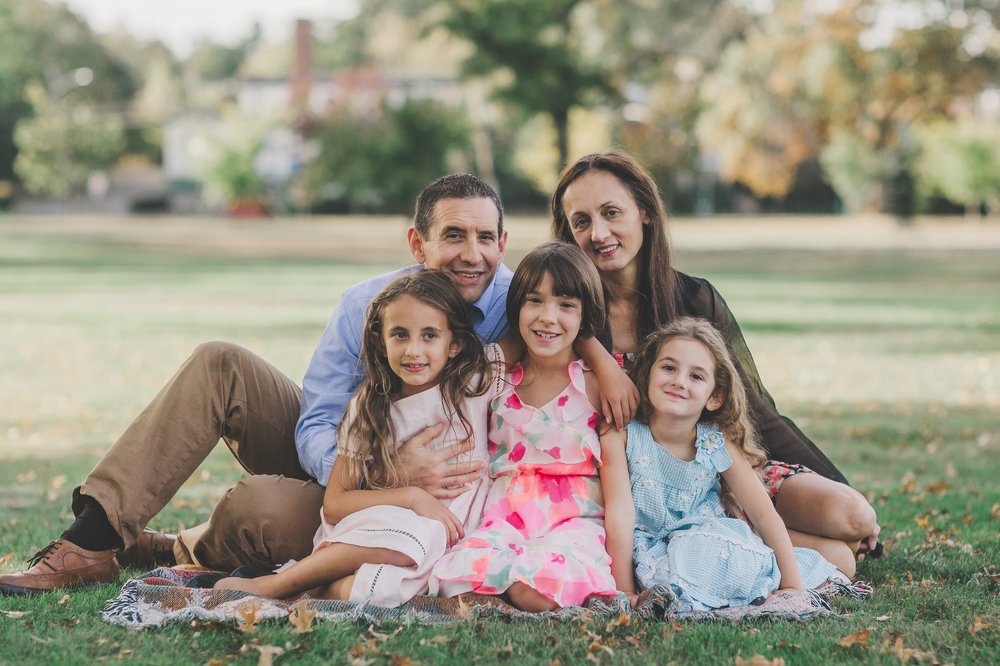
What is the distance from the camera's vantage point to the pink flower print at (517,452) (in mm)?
4289

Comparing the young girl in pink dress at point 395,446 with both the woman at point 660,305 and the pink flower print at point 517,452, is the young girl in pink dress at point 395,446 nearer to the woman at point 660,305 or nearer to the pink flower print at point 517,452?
the pink flower print at point 517,452

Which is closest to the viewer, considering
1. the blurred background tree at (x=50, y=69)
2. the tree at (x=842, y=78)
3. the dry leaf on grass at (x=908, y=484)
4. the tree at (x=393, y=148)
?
the dry leaf on grass at (x=908, y=484)

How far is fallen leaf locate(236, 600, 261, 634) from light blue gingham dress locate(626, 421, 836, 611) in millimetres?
1349

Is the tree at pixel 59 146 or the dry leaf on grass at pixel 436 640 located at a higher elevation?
the tree at pixel 59 146

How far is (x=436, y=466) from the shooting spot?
4238mm

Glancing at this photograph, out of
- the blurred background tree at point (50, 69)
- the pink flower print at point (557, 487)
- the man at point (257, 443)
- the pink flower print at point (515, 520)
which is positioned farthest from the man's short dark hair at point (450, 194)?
the blurred background tree at point (50, 69)

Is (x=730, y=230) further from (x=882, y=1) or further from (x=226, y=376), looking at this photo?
(x=226, y=376)

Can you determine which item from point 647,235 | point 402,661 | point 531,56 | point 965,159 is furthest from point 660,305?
point 965,159

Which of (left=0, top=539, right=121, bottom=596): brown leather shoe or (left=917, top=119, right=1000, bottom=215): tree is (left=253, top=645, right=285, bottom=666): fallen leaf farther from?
(left=917, top=119, right=1000, bottom=215): tree

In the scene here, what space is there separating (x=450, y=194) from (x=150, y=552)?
6.49ft

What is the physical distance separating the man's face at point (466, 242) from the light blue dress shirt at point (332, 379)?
0.38 ft

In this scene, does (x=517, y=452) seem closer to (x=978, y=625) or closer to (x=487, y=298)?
(x=487, y=298)

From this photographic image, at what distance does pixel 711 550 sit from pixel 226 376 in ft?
6.38

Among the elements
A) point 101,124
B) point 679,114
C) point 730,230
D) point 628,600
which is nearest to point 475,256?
point 628,600
